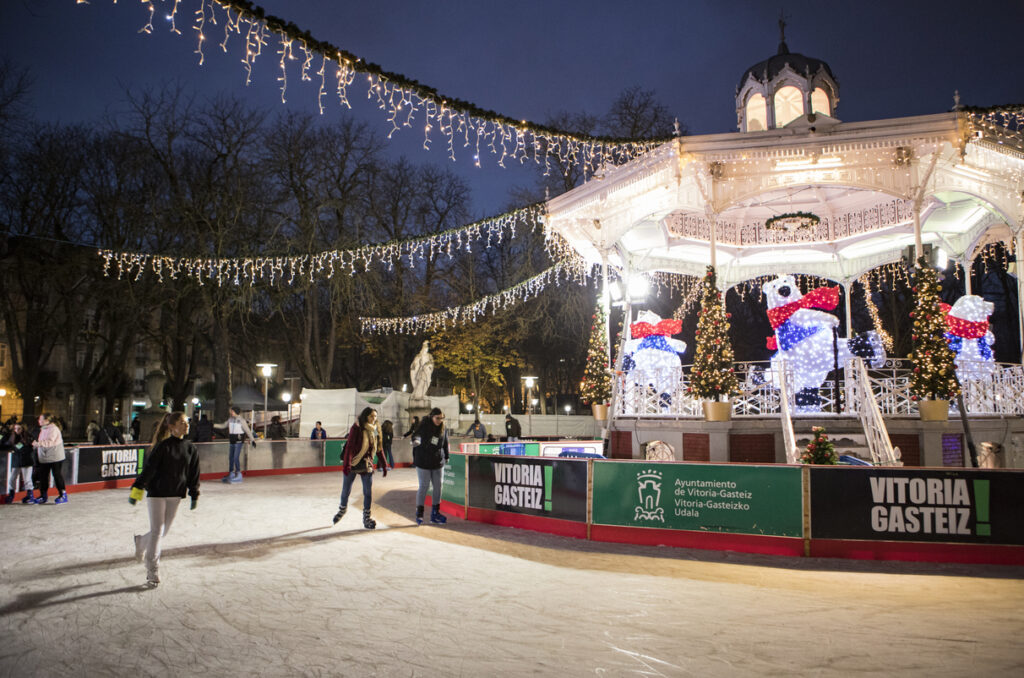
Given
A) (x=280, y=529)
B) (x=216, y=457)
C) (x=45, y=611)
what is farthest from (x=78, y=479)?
(x=45, y=611)

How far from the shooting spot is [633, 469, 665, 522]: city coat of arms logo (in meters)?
9.37

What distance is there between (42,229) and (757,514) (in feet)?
107

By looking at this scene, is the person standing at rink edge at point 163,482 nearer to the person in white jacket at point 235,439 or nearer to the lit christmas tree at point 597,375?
the lit christmas tree at point 597,375

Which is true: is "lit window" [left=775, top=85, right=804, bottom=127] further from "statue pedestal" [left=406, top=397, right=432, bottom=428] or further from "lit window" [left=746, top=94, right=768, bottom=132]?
"statue pedestal" [left=406, top=397, right=432, bottom=428]

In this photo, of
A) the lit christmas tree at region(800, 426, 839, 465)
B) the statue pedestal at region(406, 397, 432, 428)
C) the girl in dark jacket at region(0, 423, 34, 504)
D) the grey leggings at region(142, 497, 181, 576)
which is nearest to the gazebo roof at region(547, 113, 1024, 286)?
the lit christmas tree at region(800, 426, 839, 465)

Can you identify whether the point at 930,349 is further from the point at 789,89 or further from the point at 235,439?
the point at 235,439

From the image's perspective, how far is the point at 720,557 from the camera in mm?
8555

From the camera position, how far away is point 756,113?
1738 cm

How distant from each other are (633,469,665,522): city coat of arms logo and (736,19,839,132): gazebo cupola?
35.6ft

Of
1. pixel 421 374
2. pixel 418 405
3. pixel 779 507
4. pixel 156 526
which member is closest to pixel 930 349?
pixel 779 507

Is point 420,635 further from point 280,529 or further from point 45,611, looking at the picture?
point 280,529

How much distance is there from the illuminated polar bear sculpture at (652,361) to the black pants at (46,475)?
1144cm

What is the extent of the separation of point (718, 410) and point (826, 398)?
2.88 metres

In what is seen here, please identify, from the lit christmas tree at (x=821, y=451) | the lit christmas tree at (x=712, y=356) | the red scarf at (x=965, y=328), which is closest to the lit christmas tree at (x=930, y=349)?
the red scarf at (x=965, y=328)
